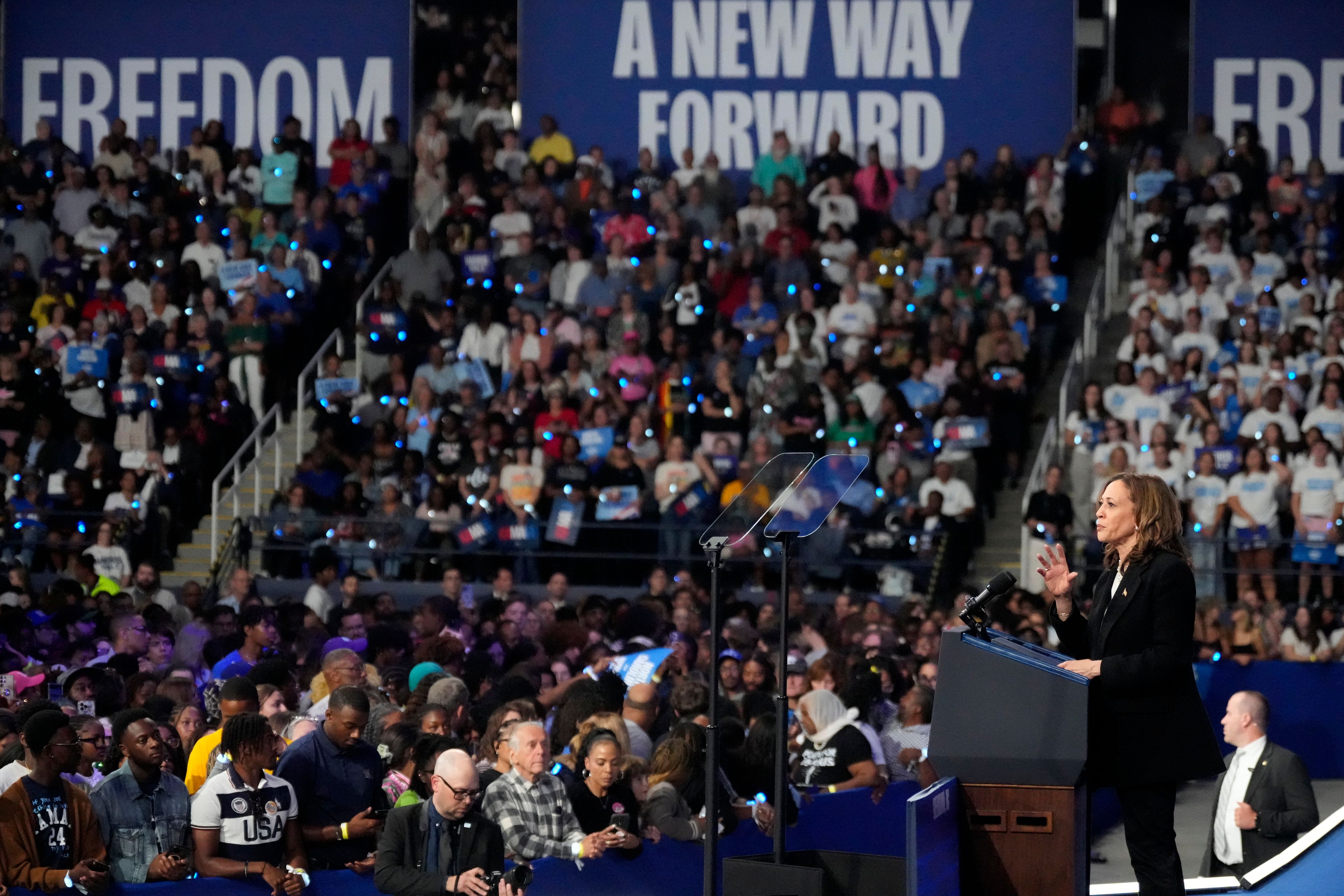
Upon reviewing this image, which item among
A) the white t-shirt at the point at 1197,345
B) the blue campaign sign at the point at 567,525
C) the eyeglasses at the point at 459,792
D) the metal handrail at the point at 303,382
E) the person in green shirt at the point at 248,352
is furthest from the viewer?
the person in green shirt at the point at 248,352

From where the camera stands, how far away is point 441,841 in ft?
22.6

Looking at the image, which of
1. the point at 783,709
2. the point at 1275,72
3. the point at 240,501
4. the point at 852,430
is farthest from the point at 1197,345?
the point at 783,709

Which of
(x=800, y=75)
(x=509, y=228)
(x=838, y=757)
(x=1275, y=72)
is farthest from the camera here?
(x=800, y=75)

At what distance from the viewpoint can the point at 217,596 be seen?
50.5 ft

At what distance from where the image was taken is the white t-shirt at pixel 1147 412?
15.9 m

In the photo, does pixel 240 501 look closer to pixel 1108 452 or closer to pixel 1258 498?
pixel 1108 452

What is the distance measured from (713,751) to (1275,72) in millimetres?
16585

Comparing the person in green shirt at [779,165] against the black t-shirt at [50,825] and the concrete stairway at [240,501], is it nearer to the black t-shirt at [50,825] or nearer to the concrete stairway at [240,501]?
the concrete stairway at [240,501]

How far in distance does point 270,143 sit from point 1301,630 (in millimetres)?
13209

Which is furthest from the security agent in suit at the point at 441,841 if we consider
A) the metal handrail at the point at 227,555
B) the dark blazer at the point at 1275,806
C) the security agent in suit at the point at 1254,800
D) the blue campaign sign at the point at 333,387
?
the blue campaign sign at the point at 333,387

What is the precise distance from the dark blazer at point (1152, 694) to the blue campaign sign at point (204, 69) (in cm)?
1727

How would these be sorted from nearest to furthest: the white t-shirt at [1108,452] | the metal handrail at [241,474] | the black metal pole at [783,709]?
the black metal pole at [783,709] → the white t-shirt at [1108,452] → the metal handrail at [241,474]

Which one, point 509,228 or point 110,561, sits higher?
point 509,228

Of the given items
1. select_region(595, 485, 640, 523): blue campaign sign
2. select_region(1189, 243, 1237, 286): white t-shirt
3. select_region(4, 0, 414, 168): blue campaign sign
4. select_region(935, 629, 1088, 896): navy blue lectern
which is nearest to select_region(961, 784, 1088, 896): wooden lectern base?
select_region(935, 629, 1088, 896): navy blue lectern
